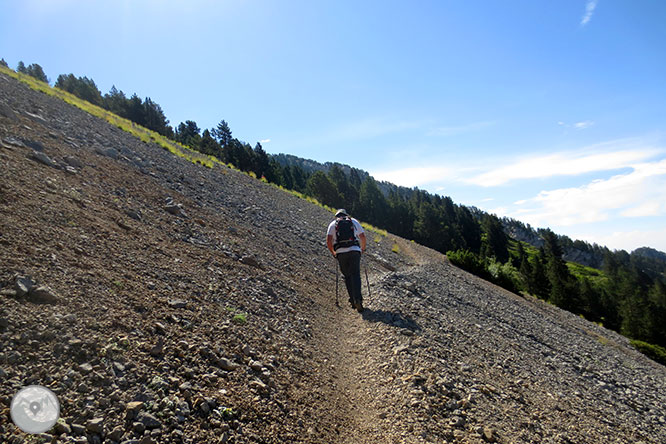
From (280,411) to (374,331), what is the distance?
3.86 metres

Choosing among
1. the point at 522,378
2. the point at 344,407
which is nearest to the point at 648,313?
the point at 522,378

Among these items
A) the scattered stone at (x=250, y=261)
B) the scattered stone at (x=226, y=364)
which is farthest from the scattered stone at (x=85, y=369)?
the scattered stone at (x=250, y=261)

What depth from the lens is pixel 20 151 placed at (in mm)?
8133

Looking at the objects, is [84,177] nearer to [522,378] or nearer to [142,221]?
[142,221]

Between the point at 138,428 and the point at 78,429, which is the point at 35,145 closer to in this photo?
the point at 78,429

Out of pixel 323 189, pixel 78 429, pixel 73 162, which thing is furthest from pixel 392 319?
pixel 323 189

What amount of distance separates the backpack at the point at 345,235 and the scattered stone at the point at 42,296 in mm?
6382

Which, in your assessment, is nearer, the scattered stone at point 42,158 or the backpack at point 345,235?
the scattered stone at point 42,158

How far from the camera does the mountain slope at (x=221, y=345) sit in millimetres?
3211

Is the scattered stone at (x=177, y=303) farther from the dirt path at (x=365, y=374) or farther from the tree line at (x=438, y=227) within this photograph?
the tree line at (x=438, y=227)

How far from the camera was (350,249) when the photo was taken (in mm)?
8969

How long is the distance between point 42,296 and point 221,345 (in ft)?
7.31

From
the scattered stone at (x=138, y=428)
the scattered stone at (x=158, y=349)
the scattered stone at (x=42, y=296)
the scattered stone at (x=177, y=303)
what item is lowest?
the scattered stone at (x=138, y=428)

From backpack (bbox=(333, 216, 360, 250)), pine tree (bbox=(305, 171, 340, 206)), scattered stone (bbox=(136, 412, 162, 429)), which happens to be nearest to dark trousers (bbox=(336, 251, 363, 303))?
backpack (bbox=(333, 216, 360, 250))
